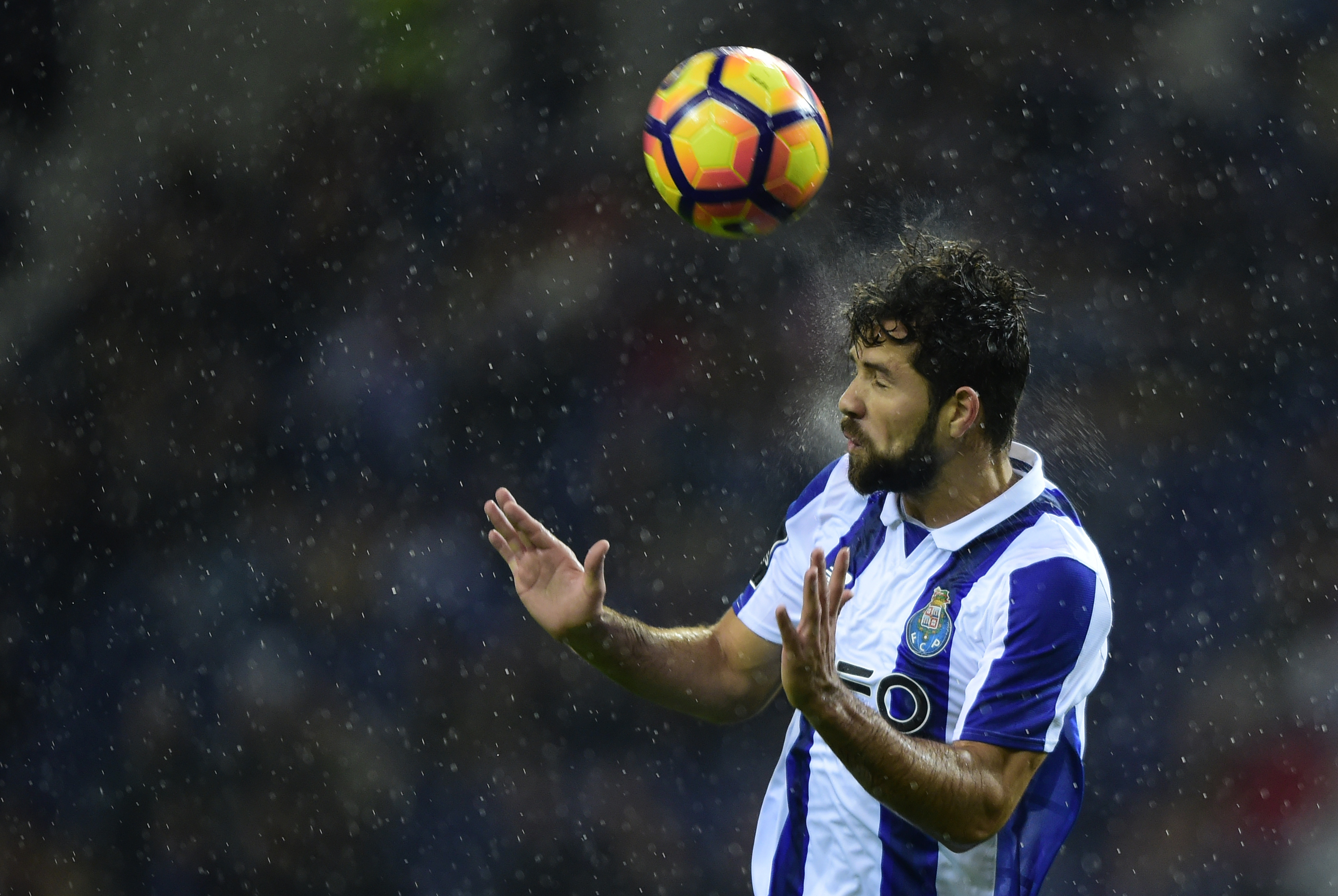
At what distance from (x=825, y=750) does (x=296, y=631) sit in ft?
10.2

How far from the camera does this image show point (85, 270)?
542 centimetres

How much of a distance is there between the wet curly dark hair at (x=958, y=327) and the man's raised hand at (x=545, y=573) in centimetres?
71

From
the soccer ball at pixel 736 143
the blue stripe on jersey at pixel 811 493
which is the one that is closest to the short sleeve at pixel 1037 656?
the blue stripe on jersey at pixel 811 493

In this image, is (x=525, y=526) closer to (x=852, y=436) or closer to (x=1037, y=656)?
(x=852, y=436)

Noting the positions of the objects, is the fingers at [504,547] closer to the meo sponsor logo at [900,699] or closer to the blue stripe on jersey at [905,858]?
the meo sponsor logo at [900,699]

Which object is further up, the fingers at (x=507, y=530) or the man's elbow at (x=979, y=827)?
the fingers at (x=507, y=530)

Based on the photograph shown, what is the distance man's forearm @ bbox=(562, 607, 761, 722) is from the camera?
260 cm

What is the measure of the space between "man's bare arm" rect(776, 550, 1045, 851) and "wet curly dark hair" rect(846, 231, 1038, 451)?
61 cm

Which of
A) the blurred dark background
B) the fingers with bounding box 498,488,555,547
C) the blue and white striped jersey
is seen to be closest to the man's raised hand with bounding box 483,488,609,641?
Result: the fingers with bounding box 498,488,555,547

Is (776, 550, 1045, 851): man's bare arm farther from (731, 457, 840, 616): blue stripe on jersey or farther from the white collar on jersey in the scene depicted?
(731, 457, 840, 616): blue stripe on jersey

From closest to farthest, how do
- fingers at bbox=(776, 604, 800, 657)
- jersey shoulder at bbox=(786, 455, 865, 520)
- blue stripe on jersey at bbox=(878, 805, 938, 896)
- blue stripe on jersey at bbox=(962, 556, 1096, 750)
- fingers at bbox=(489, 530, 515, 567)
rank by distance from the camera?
fingers at bbox=(776, 604, 800, 657), blue stripe on jersey at bbox=(962, 556, 1096, 750), blue stripe on jersey at bbox=(878, 805, 938, 896), fingers at bbox=(489, 530, 515, 567), jersey shoulder at bbox=(786, 455, 865, 520)

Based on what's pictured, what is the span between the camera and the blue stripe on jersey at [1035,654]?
2.17 m

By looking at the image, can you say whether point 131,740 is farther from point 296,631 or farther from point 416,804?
point 416,804

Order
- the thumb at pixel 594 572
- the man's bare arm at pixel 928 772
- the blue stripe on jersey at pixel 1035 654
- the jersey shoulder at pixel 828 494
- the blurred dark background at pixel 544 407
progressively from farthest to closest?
the blurred dark background at pixel 544 407 < the jersey shoulder at pixel 828 494 < the thumb at pixel 594 572 < the blue stripe on jersey at pixel 1035 654 < the man's bare arm at pixel 928 772
